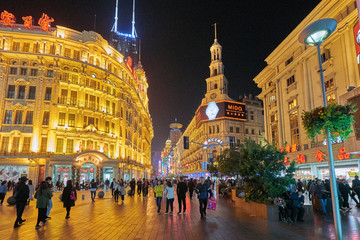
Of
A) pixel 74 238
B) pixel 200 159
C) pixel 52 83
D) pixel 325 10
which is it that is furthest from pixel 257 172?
pixel 200 159

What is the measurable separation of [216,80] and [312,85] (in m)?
39.4

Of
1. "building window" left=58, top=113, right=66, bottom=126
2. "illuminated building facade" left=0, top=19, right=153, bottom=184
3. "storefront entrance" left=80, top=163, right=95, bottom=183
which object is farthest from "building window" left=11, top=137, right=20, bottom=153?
"storefront entrance" left=80, top=163, right=95, bottom=183

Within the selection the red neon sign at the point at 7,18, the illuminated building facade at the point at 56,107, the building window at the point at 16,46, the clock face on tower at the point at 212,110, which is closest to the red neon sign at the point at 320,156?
the illuminated building facade at the point at 56,107

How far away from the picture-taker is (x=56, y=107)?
34219 millimetres

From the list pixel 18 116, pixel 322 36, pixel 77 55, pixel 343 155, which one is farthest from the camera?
pixel 77 55

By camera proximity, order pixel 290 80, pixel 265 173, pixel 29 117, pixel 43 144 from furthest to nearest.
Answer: pixel 29 117, pixel 43 144, pixel 290 80, pixel 265 173

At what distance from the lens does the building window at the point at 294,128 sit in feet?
99.8

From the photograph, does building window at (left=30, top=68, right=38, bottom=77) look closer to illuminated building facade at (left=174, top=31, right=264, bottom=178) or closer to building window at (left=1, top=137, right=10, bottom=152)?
building window at (left=1, top=137, right=10, bottom=152)

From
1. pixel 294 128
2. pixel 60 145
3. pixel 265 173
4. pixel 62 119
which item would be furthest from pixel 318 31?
pixel 62 119

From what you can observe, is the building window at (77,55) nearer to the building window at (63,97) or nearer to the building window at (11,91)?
the building window at (63,97)

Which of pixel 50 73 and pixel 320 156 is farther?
pixel 50 73

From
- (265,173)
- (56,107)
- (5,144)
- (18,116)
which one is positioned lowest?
(265,173)

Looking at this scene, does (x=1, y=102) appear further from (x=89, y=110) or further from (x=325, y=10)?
(x=325, y=10)

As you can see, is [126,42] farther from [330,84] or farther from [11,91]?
[330,84]
